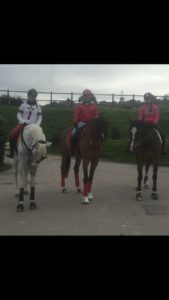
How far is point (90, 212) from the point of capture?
872 centimetres

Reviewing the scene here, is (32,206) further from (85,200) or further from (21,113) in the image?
(21,113)

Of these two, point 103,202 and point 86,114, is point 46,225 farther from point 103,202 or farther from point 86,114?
point 86,114

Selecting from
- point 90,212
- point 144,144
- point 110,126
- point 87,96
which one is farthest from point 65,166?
point 110,126

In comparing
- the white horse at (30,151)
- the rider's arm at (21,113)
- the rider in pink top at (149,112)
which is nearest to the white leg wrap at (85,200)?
the white horse at (30,151)

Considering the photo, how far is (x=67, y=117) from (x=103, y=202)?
68.4 ft

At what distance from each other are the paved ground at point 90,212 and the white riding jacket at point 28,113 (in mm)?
1991

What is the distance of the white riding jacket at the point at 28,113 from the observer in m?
9.34

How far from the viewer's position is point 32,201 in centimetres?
897

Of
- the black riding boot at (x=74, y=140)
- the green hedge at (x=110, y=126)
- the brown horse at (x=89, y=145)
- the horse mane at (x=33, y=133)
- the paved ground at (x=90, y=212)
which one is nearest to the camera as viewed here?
the paved ground at (x=90, y=212)

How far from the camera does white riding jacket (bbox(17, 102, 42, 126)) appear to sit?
934 centimetres

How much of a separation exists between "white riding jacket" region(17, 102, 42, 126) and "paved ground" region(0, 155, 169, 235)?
6.53 feet

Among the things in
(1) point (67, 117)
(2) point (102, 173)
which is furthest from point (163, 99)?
(2) point (102, 173)

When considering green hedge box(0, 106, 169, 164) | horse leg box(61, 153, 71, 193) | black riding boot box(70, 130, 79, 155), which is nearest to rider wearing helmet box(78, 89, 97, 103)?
black riding boot box(70, 130, 79, 155)

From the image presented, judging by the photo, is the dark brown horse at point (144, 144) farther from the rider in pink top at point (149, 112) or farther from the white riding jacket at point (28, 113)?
the white riding jacket at point (28, 113)
